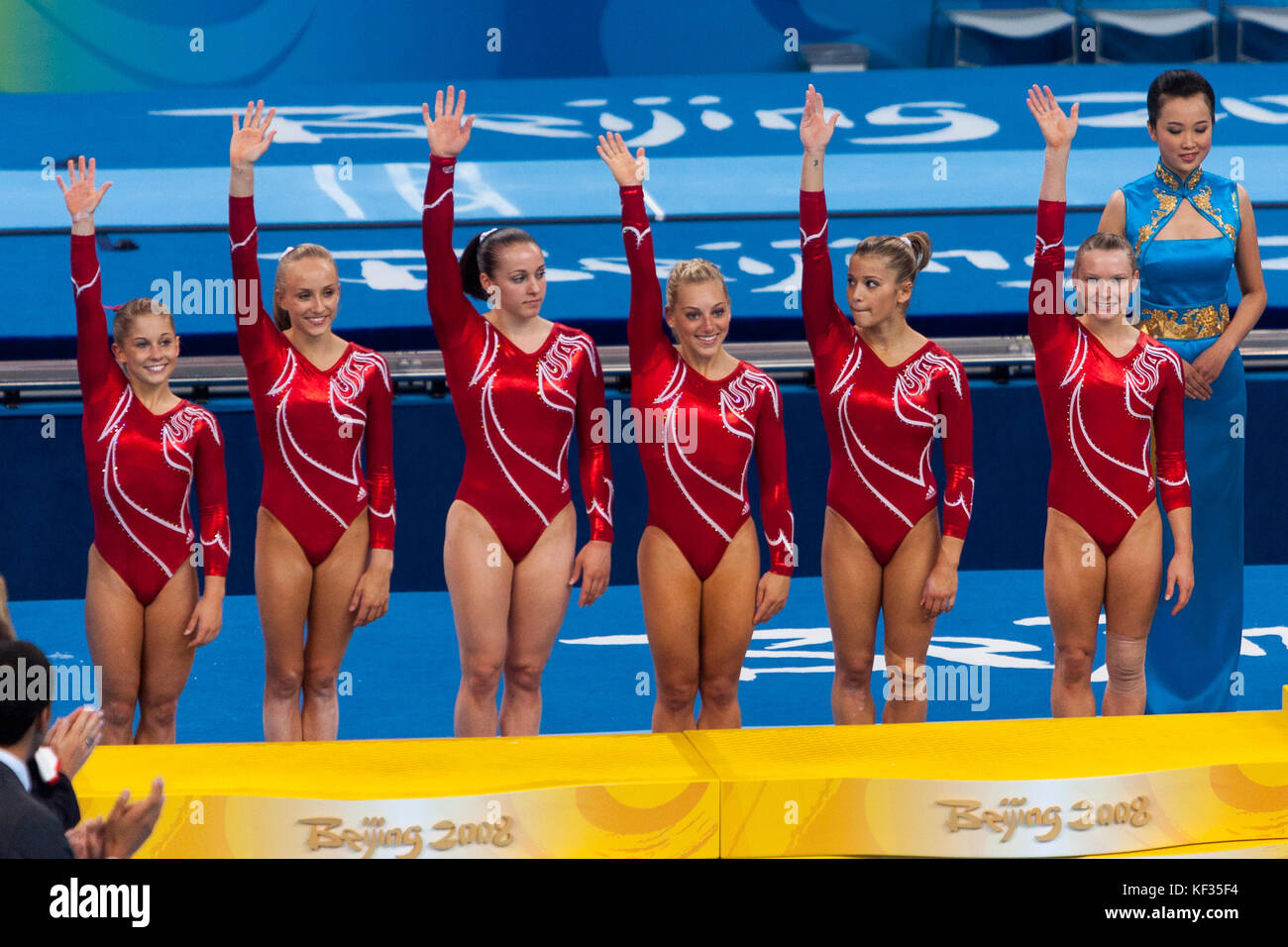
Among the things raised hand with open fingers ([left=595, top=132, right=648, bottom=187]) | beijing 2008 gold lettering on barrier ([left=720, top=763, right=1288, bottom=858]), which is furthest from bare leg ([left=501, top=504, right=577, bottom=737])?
beijing 2008 gold lettering on barrier ([left=720, top=763, right=1288, bottom=858])

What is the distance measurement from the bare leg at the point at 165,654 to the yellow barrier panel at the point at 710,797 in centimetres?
61

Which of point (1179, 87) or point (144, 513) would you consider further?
point (1179, 87)

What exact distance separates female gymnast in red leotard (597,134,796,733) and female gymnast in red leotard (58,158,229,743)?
1109mm

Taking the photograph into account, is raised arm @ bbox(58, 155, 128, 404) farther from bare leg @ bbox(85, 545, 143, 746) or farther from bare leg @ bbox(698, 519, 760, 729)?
bare leg @ bbox(698, 519, 760, 729)

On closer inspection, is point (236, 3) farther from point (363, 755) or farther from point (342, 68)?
point (363, 755)

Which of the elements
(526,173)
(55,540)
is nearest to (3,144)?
(526,173)

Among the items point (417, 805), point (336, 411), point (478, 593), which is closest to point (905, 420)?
point (478, 593)

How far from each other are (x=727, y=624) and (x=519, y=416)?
0.76 m

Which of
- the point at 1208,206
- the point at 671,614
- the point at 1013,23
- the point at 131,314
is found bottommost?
the point at 671,614

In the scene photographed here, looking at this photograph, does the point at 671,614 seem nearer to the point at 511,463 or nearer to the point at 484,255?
the point at 511,463

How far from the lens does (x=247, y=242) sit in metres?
4.17

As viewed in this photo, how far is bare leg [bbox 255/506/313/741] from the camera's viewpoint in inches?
171

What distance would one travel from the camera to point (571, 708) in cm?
543

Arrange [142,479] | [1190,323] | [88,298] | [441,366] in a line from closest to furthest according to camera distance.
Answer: [88,298] → [142,479] → [1190,323] → [441,366]
